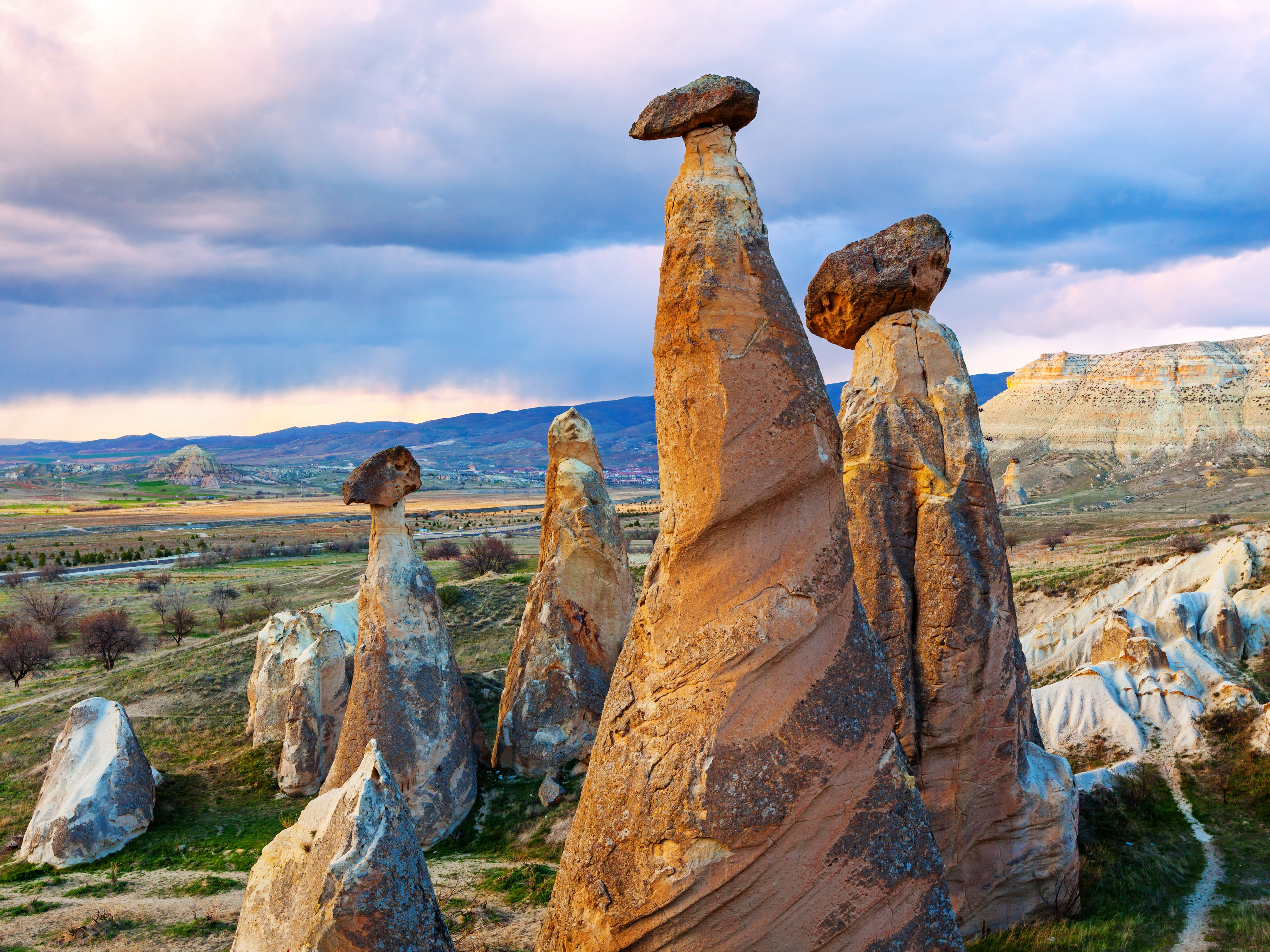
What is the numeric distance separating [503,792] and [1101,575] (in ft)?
66.5

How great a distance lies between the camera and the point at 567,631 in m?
14.1

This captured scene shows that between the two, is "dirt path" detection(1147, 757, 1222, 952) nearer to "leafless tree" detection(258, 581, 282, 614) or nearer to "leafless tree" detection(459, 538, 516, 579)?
"leafless tree" detection(459, 538, 516, 579)

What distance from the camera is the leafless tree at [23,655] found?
24.1m

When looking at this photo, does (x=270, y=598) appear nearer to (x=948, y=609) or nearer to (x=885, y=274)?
(x=885, y=274)

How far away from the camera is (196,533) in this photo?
81125 mm

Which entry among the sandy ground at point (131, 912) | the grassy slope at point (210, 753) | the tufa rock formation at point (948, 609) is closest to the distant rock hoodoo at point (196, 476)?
the grassy slope at point (210, 753)

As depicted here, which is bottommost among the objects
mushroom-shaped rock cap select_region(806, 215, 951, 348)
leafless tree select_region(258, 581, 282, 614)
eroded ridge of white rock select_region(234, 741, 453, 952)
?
leafless tree select_region(258, 581, 282, 614)

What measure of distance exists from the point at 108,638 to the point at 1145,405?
293 ft

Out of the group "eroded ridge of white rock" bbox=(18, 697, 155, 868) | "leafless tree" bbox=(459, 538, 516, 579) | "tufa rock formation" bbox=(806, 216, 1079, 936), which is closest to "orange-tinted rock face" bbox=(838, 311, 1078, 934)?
"tufa rock formation" bbox=(806, 216, 1079, 936)

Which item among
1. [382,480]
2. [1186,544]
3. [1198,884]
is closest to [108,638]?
[382,480]

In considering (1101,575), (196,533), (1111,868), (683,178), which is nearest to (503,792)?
(1111,868)

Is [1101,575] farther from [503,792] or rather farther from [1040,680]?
[503,792]

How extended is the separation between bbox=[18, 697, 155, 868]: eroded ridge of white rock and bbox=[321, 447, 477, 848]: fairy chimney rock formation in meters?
2.88

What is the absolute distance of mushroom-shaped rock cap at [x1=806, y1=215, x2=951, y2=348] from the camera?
28.2ft
